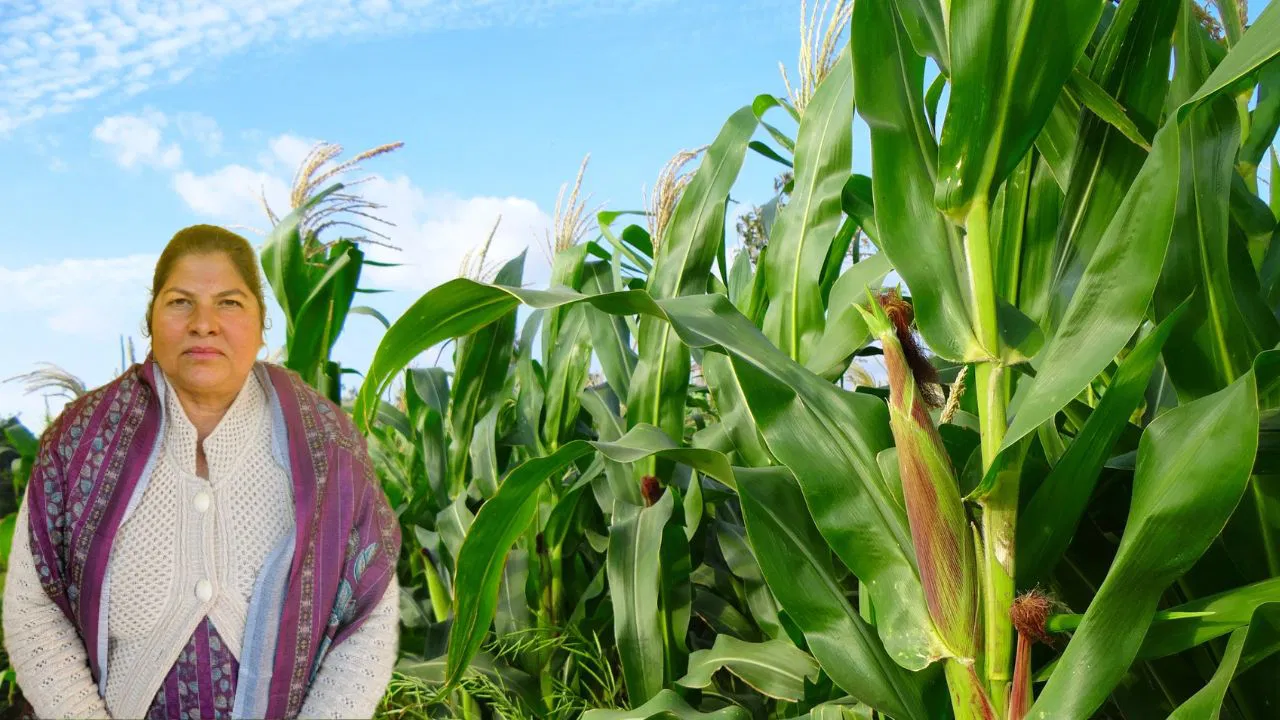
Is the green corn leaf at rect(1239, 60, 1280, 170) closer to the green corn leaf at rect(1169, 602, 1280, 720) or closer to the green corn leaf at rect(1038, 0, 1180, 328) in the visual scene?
the green corn leaf at rect(1038, 0, 1180, 328)

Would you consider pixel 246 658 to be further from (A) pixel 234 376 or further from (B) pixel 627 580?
(B) pixel 627 580

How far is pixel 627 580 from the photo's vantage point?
1483mm

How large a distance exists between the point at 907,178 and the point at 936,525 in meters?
0.35

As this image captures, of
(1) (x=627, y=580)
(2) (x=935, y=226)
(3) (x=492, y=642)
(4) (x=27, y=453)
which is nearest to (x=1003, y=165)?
(2) (x=935, y=226)

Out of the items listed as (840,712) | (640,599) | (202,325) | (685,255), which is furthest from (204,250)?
(840,712)

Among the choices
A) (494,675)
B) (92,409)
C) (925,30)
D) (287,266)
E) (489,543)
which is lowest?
(494,675)

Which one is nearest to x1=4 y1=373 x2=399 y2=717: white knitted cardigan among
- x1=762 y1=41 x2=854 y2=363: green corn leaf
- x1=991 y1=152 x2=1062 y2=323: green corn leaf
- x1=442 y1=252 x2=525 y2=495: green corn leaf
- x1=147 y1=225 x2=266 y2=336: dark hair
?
x1=147 y1=225 x2=266 y2=336: dark hair

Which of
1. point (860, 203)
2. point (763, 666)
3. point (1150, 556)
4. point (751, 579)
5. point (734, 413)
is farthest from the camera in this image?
point (751, 579)

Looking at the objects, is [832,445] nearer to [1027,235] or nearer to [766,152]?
[1027,235]

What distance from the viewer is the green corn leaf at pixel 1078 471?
2.94 ft

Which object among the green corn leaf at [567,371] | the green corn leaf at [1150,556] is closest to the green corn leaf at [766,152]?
the green corn leaf at [567,371]

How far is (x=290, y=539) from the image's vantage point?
136 centimetres

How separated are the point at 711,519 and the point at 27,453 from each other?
195cm

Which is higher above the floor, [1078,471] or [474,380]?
[474,380]
